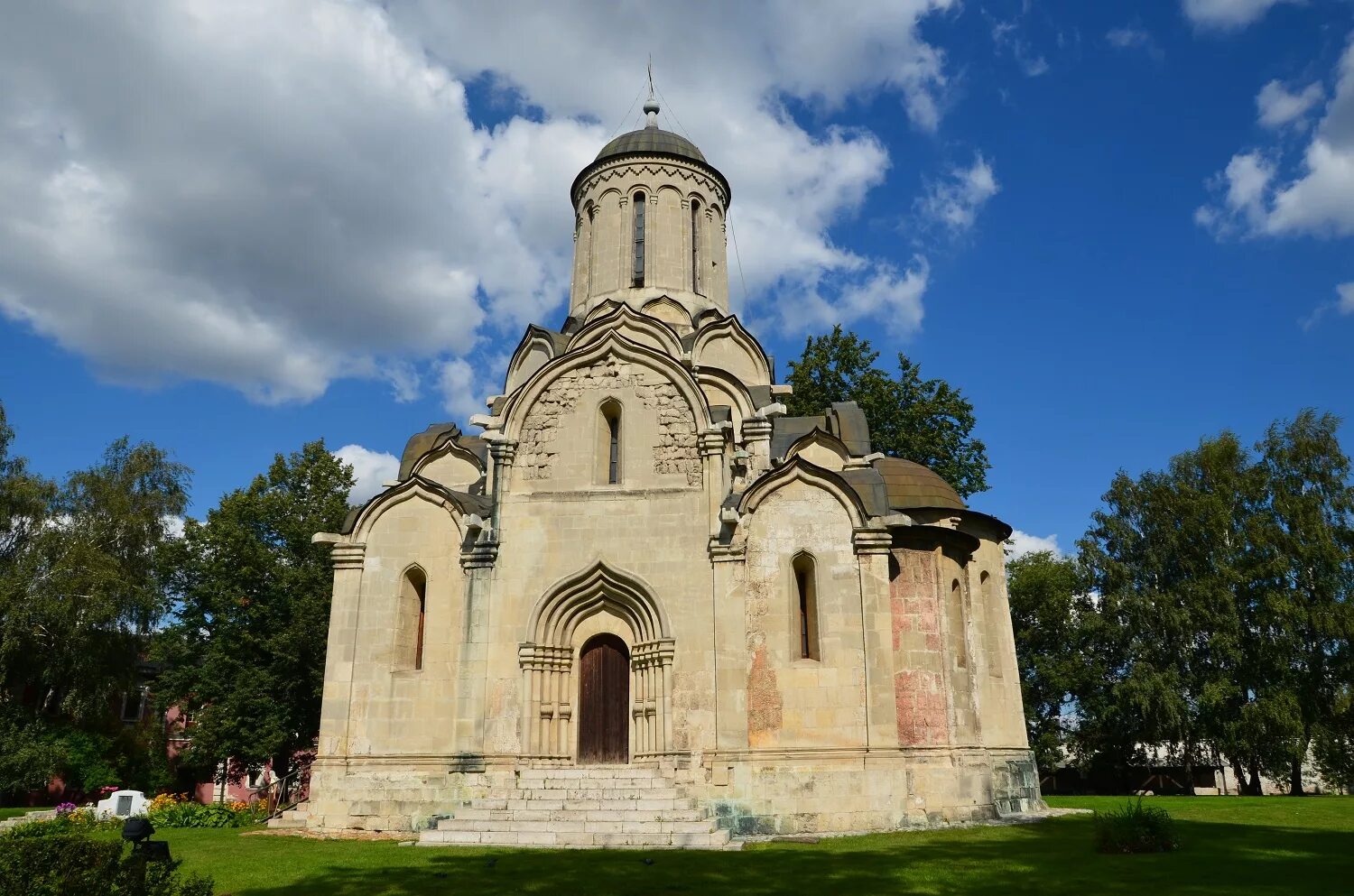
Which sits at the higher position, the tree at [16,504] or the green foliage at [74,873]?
the tree at [16,504]

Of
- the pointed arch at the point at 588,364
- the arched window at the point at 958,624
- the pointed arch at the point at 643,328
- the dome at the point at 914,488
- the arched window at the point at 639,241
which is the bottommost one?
the arched window at the point at 958,624

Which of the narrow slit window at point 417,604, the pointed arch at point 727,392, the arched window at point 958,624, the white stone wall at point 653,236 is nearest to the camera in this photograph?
the narrow slit window at point 417,604

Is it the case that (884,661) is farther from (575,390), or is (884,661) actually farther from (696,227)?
(696,227)

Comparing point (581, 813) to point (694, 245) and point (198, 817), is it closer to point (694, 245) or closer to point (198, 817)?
point (198, 817)

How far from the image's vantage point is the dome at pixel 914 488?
1847 cm

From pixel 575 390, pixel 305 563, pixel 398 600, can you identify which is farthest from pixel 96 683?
pixel 575 390

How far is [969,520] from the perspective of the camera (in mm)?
19281

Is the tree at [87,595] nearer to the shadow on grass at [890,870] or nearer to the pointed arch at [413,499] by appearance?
the pointed arch at [413,499]

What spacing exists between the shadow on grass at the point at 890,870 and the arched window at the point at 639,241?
1335 centimetres

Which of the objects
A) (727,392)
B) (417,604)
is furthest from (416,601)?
(727,392)

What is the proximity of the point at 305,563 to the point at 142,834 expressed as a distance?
70.4ft

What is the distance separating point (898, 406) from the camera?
105ft

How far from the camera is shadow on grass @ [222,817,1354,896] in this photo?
30.9 ft

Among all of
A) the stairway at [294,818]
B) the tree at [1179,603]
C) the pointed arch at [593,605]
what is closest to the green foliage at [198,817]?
the stairway at [294,818]
